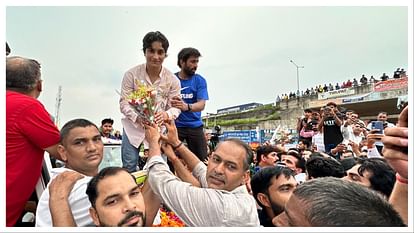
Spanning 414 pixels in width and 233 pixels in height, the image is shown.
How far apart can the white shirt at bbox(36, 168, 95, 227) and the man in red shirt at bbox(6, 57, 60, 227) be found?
121mm

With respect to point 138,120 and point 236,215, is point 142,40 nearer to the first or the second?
point 138,120

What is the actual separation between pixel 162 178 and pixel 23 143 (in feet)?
2.11

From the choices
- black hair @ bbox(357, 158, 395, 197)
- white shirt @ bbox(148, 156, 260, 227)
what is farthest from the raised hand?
black hair @ bbox(357, 158, 395, 197)

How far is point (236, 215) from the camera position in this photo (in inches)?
58.7

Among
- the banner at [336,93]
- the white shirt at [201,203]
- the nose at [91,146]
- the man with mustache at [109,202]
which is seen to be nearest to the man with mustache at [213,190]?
the white shirt at [201,203]

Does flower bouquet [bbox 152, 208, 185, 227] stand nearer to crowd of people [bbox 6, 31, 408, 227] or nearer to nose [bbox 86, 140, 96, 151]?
crowd of people [bbox 6, 31, 408, 227]

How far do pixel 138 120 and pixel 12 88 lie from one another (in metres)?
0.71

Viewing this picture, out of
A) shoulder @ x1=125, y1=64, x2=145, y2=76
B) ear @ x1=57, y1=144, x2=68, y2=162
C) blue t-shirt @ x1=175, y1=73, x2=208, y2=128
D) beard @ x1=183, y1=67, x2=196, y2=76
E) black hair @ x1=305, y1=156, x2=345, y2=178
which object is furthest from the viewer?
blue t-shirt @ x1=175, y1=73, x2=208, y2=128

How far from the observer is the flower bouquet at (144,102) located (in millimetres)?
1889

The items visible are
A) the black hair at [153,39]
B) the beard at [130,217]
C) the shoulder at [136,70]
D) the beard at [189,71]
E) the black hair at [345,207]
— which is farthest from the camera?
the beard at [189,71]

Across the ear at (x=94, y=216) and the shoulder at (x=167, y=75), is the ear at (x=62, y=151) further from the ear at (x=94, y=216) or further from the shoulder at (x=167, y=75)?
the shoulder at (x=167, y=75)

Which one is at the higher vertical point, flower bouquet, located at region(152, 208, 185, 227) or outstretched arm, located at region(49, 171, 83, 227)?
outstretched arm, located at region(49, 171, 83, 227)

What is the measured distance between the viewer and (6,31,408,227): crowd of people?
3.83 feet

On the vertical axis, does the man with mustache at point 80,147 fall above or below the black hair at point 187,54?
below
